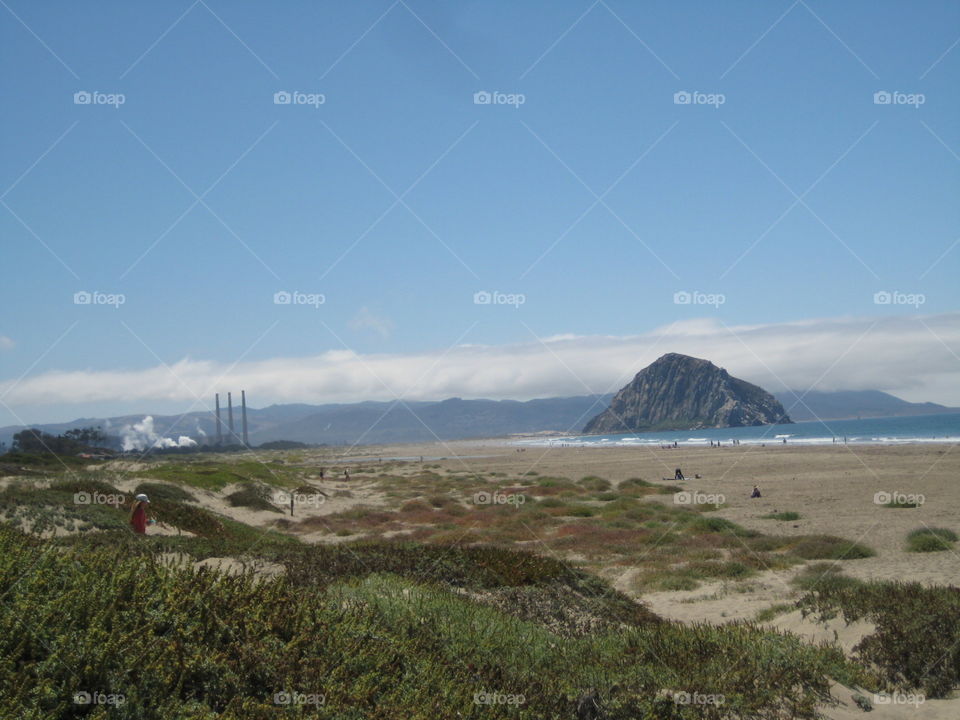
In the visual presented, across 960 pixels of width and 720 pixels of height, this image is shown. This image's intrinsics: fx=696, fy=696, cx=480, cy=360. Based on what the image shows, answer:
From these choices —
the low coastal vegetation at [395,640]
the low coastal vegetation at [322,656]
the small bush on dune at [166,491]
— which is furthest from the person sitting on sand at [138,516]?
the small bush on dune at [166,491]

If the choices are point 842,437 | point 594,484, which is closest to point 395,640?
point 594,484

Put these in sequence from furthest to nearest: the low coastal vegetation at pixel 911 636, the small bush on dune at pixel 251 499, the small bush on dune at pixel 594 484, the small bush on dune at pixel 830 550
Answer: the small bush on dune at pixel 594 484 → the small bush on dune at pixel 251 499 → the small bush on dune at pixel 830 550 → the low coastal vegetation at pixel 911 636

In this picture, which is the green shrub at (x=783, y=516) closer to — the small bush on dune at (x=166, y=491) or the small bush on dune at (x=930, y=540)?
the small bush on dune at (x=930, y=540)

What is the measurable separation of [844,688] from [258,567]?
27.9ft

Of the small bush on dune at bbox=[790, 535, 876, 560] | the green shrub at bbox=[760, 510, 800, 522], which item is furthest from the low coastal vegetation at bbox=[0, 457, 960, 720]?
the green shrub at bbox=[760, 510, 800, 522]

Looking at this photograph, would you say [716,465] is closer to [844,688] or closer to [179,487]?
[179,487]

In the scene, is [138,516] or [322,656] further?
[138,516]

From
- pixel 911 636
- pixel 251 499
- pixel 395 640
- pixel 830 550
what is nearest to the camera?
pixel 395 640

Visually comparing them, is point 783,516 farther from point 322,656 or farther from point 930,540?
point 322,656

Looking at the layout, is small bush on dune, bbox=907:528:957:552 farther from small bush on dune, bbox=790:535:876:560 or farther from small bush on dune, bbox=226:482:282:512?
small bush on dune, bbox=226:482:282:512

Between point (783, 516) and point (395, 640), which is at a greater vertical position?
point (395, 640)

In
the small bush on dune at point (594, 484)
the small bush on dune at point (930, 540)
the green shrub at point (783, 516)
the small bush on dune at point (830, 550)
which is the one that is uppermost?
the small bush on dune at point (930, 540)

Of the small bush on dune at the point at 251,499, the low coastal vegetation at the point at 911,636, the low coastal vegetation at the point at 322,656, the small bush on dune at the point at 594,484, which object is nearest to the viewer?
the low coastal vegetation at the point at 322,656

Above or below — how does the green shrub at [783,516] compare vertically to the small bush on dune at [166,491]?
below
